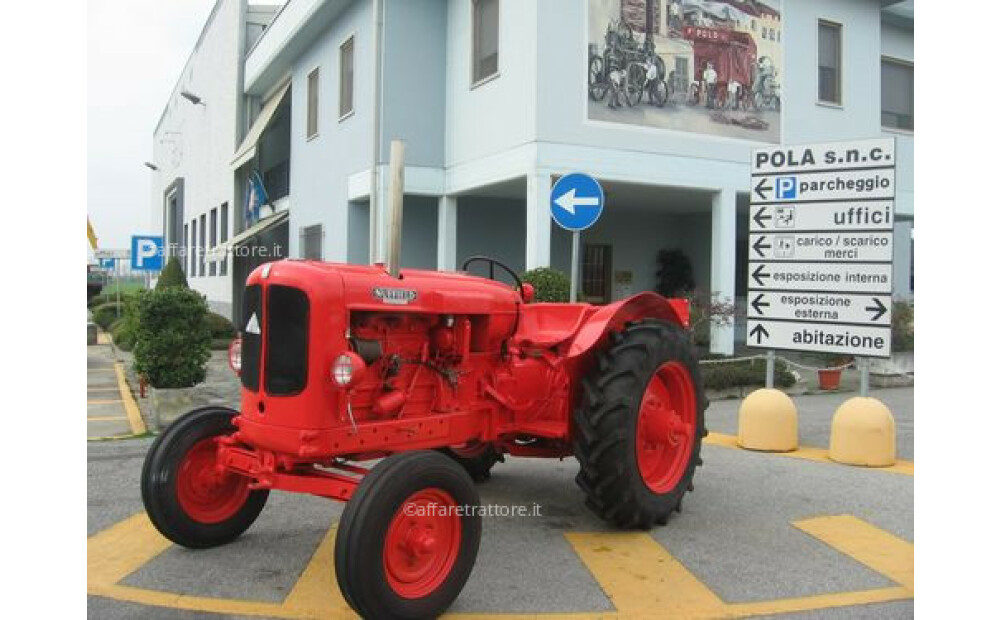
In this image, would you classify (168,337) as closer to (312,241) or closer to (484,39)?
(484,39)

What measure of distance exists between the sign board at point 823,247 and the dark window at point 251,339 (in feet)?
16.9

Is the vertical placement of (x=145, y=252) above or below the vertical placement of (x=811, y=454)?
above

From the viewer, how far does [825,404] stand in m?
10.2

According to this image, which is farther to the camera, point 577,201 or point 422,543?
point 577,201

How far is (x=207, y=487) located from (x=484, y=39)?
10.3 metres

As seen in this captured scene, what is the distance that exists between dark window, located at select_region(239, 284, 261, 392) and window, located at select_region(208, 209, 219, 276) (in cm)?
2510

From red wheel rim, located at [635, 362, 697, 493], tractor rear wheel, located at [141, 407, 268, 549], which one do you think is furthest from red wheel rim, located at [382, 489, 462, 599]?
red wheel rim, located at [635, 362, 697, 493]

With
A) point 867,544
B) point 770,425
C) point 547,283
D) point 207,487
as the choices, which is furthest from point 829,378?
point 207,487

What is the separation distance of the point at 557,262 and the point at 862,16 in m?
7.25

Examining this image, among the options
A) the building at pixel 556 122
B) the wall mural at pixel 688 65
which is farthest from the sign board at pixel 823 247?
the wall mural at pixel 688 65

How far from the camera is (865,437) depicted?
6.54 metres

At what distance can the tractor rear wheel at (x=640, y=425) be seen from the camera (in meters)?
4.46

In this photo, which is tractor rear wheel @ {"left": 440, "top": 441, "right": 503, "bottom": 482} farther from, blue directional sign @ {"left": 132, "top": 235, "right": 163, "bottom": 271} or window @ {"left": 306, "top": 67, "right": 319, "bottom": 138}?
window @ {"left": 306, "top": 67, "right": 319, "bottom": 138}

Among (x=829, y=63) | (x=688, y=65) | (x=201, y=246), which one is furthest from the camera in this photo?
(x=201, y=246)
